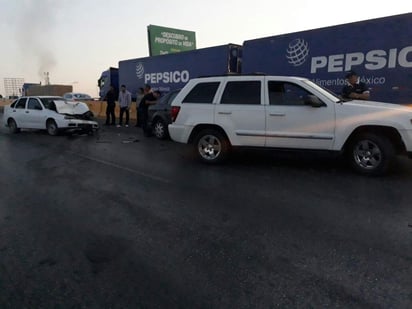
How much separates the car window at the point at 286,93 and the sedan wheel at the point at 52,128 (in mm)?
8600

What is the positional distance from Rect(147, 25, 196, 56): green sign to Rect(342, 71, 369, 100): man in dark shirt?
54.1ft

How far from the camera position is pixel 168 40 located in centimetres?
2238

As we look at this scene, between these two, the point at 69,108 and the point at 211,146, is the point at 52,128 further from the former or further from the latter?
the point at 211,146

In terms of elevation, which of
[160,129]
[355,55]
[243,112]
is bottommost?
[160,129]

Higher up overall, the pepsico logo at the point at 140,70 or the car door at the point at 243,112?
the pepsico logo at the point at 140,70

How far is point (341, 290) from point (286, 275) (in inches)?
16.8

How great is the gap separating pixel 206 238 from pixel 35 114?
432 inches

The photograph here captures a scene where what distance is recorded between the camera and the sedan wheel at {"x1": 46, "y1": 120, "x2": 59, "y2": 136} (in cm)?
1132

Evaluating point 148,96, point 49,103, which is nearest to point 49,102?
point 49,103

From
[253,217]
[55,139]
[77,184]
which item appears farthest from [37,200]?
[55,139]

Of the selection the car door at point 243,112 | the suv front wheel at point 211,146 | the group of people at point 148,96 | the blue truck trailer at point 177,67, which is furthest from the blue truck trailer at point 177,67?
the suv front wheel at point 211,146

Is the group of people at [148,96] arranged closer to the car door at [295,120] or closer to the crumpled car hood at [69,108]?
the car door at [295,120]

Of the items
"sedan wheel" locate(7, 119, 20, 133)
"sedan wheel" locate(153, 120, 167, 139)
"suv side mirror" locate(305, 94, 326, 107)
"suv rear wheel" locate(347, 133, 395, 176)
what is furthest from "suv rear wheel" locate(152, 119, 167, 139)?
"sedan wheel" locate(7, 119, 20, 133)

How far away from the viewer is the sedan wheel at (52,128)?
37.1 feet
